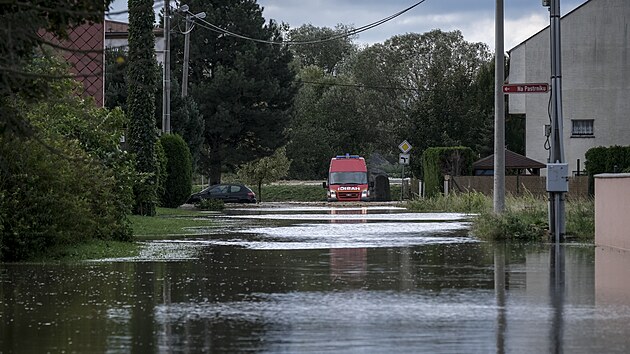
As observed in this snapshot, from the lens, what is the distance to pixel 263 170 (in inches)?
3290

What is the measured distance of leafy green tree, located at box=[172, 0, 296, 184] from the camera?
78.7m

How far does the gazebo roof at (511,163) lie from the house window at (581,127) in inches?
92.2

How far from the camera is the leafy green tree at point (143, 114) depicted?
37.2 metres

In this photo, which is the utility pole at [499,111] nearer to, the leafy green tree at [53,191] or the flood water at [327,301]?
the flood water at [327,301]

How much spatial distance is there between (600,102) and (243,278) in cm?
4251

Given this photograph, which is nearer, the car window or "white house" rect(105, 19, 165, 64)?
the car window

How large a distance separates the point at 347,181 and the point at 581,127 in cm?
1767

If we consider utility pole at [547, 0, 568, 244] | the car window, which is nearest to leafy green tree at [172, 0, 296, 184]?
the car window

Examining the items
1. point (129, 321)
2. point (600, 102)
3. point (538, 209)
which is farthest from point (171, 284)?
point (600, 102)

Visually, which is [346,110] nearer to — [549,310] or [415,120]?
[415,120]

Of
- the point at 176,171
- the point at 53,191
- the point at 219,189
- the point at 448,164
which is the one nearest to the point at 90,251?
the point at 53,191

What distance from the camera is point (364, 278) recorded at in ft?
53.7

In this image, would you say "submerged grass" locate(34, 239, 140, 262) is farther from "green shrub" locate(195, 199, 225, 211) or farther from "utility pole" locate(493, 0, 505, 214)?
"green shrub" locate(195, 199, 225, 211)

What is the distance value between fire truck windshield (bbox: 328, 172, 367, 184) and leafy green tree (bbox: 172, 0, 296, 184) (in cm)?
1046
